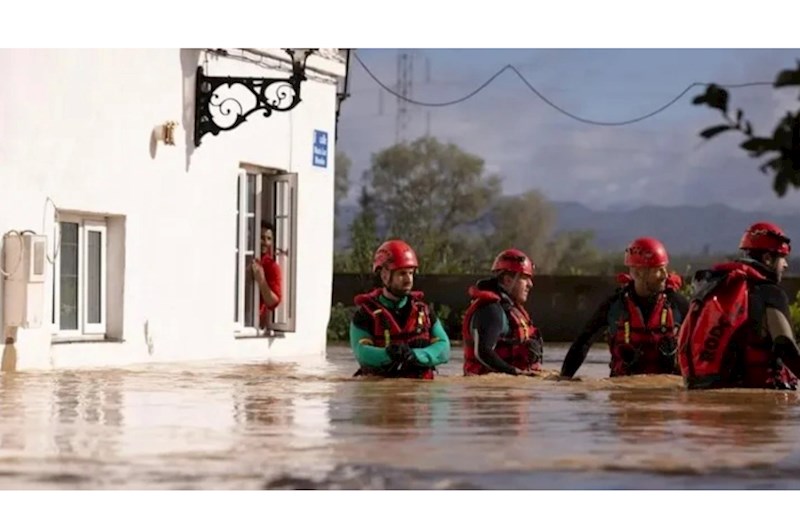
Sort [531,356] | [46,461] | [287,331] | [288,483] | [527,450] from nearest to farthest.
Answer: [288,483]
[46,461]
[527,450]
[531,356]
[287,331]

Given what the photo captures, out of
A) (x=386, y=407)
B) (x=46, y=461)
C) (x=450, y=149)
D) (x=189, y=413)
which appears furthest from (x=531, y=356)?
(x=450, y=149)

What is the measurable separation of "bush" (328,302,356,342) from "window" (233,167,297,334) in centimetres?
674

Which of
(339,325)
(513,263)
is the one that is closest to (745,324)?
(513,263)

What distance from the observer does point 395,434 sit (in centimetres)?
952

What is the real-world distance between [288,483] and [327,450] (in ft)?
4.13

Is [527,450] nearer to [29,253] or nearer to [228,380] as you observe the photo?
[228,380]

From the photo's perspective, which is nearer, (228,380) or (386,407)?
(386,407)

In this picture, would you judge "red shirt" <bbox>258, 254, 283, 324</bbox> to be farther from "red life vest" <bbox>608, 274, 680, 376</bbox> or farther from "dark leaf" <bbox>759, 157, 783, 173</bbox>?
"dark leaf" <bbox>759, 157, 783, 173</bbox>

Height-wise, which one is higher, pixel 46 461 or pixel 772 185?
pixel 772 185

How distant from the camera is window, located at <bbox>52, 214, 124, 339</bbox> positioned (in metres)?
17.2

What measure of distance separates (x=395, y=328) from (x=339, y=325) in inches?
600

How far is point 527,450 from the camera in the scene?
8766 millimetres

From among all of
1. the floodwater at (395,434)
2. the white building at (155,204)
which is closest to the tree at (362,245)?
the white building at (155,204)

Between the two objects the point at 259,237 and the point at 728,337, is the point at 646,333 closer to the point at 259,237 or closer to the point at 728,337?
the point at 728,337
